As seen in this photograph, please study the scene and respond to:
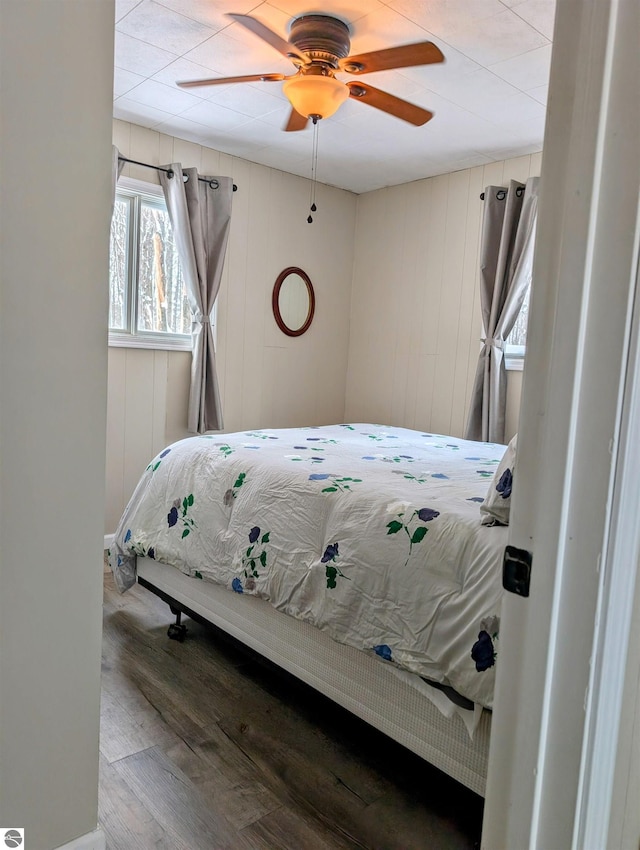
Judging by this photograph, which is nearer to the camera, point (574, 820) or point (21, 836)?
point (574, 820)

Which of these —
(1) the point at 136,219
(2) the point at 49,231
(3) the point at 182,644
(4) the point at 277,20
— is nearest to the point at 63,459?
(2) the point at 49,231

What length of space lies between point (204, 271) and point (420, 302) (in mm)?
1640

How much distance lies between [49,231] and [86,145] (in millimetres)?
166

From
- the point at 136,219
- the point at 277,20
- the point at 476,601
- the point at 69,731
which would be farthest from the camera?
the point at 136,219

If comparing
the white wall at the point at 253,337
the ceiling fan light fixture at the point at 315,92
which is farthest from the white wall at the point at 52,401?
the white wall at the point at 253,337

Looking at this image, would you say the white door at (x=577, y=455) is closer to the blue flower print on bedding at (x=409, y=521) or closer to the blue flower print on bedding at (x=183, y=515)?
the blue flower print on bedding at (x=409, y=521)

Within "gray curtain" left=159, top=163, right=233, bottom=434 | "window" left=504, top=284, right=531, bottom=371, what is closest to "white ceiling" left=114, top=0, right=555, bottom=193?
"gray curtain" left=159, top=163, right=233, bottom=434

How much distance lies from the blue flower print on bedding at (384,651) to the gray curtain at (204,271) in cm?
252

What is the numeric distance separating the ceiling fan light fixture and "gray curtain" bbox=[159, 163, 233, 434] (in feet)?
4.83

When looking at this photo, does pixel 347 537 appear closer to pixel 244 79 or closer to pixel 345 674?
pixel 345 674

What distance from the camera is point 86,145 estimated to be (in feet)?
3.34

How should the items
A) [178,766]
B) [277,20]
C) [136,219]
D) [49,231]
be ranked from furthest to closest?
[136,219], [277,20], [178,766], [49,231]

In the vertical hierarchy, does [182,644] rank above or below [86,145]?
below

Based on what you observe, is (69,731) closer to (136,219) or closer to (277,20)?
(277,20)
